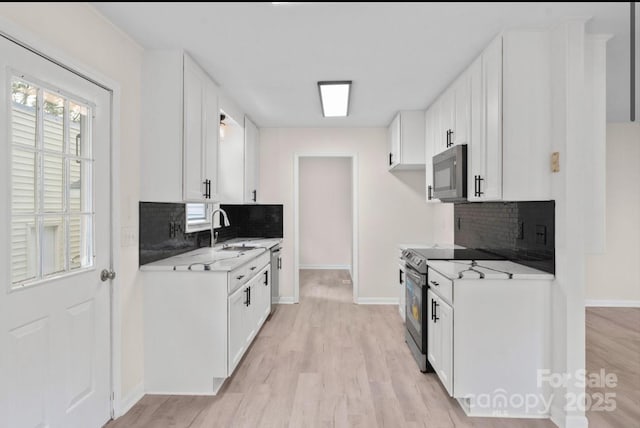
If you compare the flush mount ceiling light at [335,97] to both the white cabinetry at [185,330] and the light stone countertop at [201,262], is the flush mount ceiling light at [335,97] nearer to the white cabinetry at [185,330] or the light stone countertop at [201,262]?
the light stone countertop at [201,262]

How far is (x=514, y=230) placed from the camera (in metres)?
2.84

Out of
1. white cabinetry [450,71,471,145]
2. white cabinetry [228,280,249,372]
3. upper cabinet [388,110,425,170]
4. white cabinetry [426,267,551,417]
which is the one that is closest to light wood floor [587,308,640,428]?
white cabinetry [426,267,551,417]

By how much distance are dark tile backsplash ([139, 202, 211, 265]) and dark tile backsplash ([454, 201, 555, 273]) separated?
2.71m

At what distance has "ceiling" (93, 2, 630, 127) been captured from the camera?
2.04m

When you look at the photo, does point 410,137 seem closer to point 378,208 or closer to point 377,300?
A: point 378,208

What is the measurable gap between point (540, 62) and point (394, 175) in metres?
2.79

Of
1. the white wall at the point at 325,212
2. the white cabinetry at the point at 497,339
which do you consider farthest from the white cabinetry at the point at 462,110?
the white wall at the point at 325,212

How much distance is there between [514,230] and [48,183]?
302 centimetres

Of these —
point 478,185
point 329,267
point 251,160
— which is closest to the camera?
point 478,185

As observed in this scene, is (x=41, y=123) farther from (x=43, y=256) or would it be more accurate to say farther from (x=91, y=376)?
(x=91, y=376)

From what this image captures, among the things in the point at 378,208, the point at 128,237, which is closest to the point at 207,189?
the point at 128,237


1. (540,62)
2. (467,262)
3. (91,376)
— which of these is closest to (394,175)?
(467,262)

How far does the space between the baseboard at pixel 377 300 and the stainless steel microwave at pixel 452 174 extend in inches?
78.4

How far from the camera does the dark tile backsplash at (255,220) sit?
5152 mm
